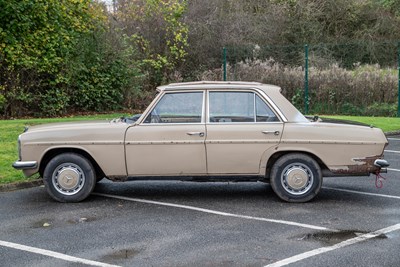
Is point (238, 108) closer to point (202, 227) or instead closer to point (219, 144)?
point (219, 144)

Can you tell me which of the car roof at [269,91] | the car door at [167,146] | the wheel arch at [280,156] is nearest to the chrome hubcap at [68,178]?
the car door at [167,146]

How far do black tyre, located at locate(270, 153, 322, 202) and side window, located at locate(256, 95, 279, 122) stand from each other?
1.86ft

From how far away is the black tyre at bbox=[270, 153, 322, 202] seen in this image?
7.51m

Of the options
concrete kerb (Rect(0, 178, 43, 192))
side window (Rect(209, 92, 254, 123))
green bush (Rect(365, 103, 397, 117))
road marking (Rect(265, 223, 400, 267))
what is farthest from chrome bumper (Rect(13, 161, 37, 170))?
green bush (Rect(365, 103, 397, 117))

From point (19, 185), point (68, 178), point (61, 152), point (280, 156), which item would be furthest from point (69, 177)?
point (280, 156)

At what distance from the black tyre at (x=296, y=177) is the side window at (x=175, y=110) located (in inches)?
52.3

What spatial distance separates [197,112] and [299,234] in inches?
93.3

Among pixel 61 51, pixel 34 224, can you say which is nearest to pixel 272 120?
pixel 34 224

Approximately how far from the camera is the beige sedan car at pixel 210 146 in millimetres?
7484

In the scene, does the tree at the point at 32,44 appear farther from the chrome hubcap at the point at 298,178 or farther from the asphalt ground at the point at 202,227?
the chrome hubcap at the point at 298,178

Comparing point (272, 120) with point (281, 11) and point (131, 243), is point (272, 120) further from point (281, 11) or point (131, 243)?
point (281, 11)

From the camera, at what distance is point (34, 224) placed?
6648mm

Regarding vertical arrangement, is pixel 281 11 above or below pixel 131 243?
above

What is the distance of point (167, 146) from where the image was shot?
24.6 ft
